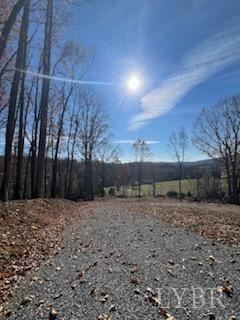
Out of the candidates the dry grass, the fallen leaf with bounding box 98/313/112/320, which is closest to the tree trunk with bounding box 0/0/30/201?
the dry grass

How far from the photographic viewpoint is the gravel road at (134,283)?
424cm

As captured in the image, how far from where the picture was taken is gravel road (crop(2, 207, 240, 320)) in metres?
4.24

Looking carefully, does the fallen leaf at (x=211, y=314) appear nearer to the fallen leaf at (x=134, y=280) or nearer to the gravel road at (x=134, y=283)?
the gravel road at (x=134, y=283)

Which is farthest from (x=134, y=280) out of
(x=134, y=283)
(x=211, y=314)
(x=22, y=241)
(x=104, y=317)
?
(x=22, y=241)

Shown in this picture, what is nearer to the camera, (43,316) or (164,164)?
(43,316)

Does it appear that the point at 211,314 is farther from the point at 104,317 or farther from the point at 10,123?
the point at 10,123

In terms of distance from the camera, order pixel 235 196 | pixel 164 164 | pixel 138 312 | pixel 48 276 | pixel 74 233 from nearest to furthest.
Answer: pixel 138 312 < pixel 48 276 < pixel 74 233 < pixel 235 196 < pixel 164 164

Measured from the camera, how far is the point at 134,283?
5215 mm

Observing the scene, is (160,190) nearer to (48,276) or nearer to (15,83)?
(15,83)

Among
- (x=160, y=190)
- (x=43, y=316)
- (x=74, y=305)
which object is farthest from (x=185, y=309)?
(x=160, y=190)

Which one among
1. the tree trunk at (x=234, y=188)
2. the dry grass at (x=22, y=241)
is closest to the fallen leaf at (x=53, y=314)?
the dry grass at (x=22, y=241)

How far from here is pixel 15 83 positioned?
39.3 ft

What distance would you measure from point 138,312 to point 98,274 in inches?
67.3

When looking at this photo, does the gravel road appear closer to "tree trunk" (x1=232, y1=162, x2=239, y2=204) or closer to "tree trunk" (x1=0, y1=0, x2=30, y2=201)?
"tree trunk" (x1=0, y1=0, x2=30, y2=201)
